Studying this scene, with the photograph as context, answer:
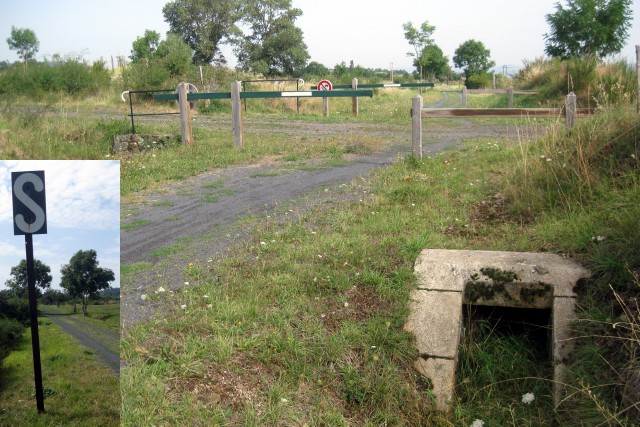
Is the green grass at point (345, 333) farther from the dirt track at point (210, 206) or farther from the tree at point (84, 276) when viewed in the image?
the tree at point (84, 276)

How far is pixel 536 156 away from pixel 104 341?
260 inches

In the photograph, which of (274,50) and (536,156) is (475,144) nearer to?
(536,156)

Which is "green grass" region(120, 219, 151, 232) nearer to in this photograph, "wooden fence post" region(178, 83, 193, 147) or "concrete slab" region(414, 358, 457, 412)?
"concrete slab" region(414, 358, 457, 412)

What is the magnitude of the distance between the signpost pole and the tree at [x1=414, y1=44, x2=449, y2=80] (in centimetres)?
4402

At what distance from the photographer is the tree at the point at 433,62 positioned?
1817 inches

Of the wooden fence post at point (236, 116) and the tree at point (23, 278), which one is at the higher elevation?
the wooden fence post at point (236, 116)

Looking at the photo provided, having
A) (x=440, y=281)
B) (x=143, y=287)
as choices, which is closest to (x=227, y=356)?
(x=143, y=287)

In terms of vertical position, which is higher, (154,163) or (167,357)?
(154,163)

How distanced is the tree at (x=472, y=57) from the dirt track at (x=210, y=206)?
45.4m

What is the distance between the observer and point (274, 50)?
3450 centimetres

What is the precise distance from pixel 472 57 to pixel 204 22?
29720 mm

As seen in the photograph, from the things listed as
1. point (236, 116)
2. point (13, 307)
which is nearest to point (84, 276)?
point (13, 307)

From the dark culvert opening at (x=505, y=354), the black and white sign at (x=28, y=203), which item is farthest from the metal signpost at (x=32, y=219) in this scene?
the dark culvert opening at (x=505, y=354)

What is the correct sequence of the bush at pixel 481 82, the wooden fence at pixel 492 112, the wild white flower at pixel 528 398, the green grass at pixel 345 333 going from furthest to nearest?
the bush at pixel 481 82 → the wooden fence at pixel 492 112 → the wild white flower at pixel 528 398 → the green grass at pixel 345 333
